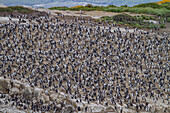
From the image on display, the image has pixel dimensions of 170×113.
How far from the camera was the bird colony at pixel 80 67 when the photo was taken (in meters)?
35.5

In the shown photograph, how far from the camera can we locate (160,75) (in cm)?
4066

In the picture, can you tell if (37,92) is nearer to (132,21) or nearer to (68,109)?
(68,109)

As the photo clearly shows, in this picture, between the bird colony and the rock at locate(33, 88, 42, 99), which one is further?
the rock at locate(33, 88, 42, 99)

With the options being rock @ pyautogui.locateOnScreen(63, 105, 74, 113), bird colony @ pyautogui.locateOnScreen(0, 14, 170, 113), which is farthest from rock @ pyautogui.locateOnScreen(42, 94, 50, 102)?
rock @ pyautogui.locateOnScreen(63, 105, 74, 113)

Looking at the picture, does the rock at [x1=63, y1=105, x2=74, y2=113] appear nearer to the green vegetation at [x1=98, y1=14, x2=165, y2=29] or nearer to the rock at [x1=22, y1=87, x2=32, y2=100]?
the rock at [x1=22, y1=87, x2=32, y2=100]

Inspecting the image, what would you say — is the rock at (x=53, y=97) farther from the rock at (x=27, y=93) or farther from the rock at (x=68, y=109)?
the rock at (x=27, y=93)

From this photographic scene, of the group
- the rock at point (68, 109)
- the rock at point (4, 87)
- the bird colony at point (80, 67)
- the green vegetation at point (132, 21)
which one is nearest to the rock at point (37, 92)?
the bird colony at point (80, 67)

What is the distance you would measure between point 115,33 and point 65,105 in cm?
1875

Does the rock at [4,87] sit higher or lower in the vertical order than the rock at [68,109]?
higher

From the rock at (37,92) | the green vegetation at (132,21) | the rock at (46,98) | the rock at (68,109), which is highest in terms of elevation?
the green vegetation at (132,21)

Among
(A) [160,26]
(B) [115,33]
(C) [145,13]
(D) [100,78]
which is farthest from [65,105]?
(C) [145,13]

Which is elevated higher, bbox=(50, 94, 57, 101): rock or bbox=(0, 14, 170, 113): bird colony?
bbox=(0, 14, 170, 113): bird colony

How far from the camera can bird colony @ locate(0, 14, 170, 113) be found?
3553 centimetres

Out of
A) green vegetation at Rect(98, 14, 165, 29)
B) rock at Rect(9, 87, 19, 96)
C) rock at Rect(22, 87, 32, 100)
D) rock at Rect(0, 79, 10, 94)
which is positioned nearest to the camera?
rock at Rect(22, 87, 32, 100)
